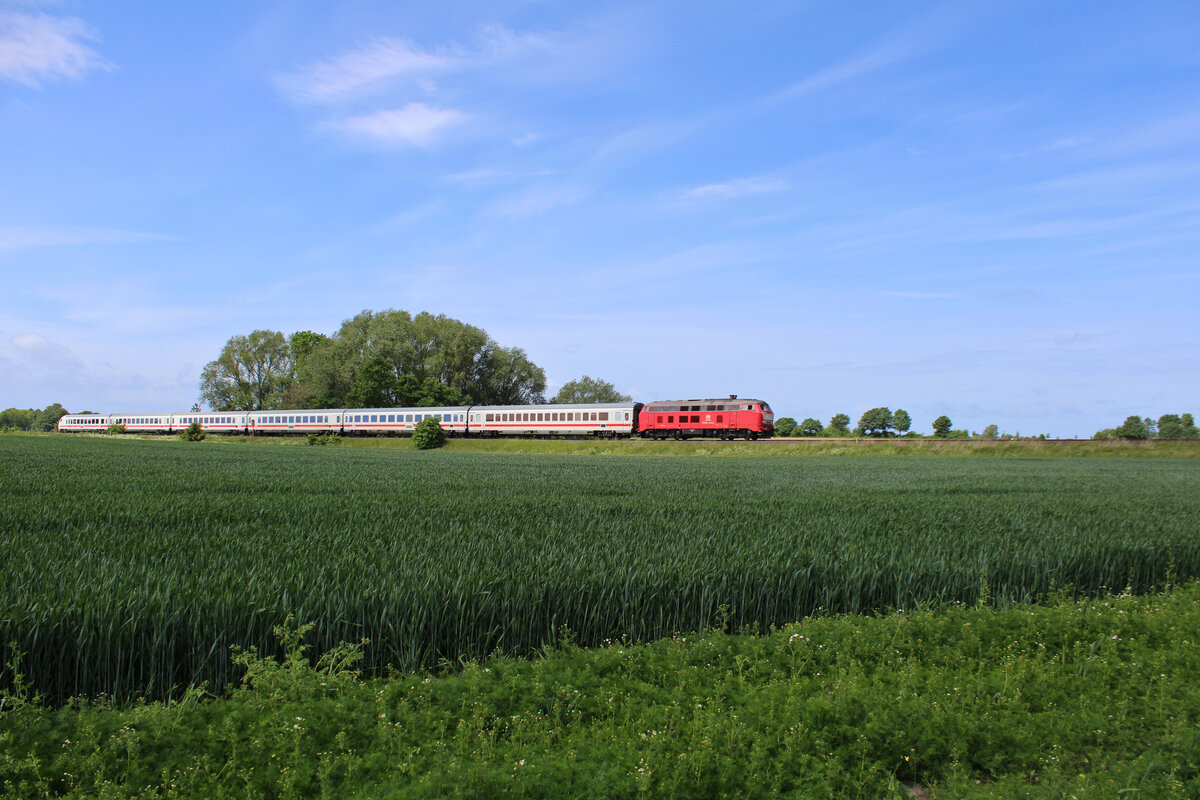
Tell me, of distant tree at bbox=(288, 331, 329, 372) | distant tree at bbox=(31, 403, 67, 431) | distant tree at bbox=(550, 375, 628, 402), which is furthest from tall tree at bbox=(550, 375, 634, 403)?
distant tree at bbox=(31, 403, 67, 431)

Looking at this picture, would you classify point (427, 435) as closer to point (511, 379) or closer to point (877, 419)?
point (511, 379)

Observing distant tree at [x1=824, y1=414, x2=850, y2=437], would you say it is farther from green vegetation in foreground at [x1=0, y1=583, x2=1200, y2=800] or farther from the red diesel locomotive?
green vegetation in foreground at [x1=0, y1=583, x2=1200, y2=800]

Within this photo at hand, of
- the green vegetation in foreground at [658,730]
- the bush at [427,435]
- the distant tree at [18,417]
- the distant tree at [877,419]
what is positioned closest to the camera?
the green vegetation in foreground at [658,730]

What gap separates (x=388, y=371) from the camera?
74062mm

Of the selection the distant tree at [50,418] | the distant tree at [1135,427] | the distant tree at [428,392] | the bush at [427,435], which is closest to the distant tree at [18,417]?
the distant tree at [50,418]

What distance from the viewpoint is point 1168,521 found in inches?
423

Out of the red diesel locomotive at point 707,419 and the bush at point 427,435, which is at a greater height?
the red diesel locomotive at point 707,419

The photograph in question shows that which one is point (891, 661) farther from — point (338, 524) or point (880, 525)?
point (338, 524)

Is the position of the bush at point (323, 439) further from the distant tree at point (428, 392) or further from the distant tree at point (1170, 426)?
the distant tree at point (1170, 426)

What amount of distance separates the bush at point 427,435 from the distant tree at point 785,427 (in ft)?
126

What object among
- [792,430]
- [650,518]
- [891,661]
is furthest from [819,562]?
[792,430]

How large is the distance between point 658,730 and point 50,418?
144345 mm

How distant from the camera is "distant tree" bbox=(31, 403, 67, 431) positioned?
4402 inches

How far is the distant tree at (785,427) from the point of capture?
7269 centimetres
